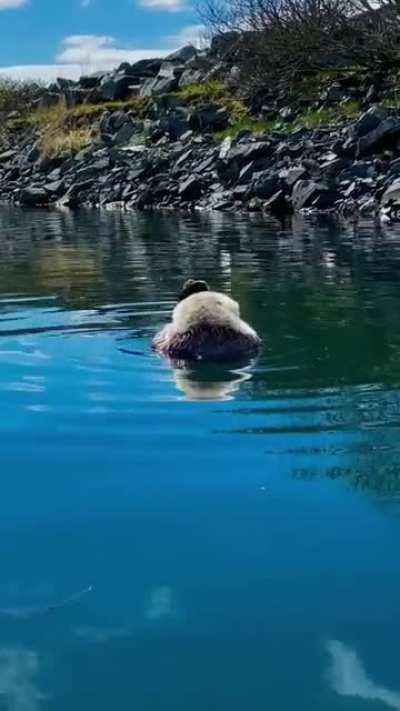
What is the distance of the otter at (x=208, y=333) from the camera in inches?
332

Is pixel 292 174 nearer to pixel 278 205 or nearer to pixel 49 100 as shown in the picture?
pixel 278 205

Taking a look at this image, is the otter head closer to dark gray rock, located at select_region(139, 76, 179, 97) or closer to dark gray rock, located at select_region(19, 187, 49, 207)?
dark gray rock, located at select_region(19, 187, 49, 207)

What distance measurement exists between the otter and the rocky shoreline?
18.9 meters

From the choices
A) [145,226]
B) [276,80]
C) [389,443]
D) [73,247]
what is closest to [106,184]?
[276,80]

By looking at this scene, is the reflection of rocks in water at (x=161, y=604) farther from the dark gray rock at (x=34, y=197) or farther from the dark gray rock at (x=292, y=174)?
the dark gray rock at (x=34, y=197)

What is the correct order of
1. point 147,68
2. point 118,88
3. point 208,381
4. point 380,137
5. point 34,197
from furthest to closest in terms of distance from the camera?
1. point 147,68
2. point 118,88
3. point 34,197
4. point 380,137
5. point 208,381

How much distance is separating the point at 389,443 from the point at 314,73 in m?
46.4

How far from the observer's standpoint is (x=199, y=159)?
4244 centimetres

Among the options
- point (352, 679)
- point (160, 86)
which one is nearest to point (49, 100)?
point (160, 86)

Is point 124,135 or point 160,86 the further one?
point 160,86

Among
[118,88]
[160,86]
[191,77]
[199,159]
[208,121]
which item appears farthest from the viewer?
[118,88]

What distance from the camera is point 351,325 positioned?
33.7 ft

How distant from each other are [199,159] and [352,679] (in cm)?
3985

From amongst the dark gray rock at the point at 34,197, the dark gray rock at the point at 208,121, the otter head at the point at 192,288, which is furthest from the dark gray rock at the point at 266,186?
the otter head at the point at 192,288
